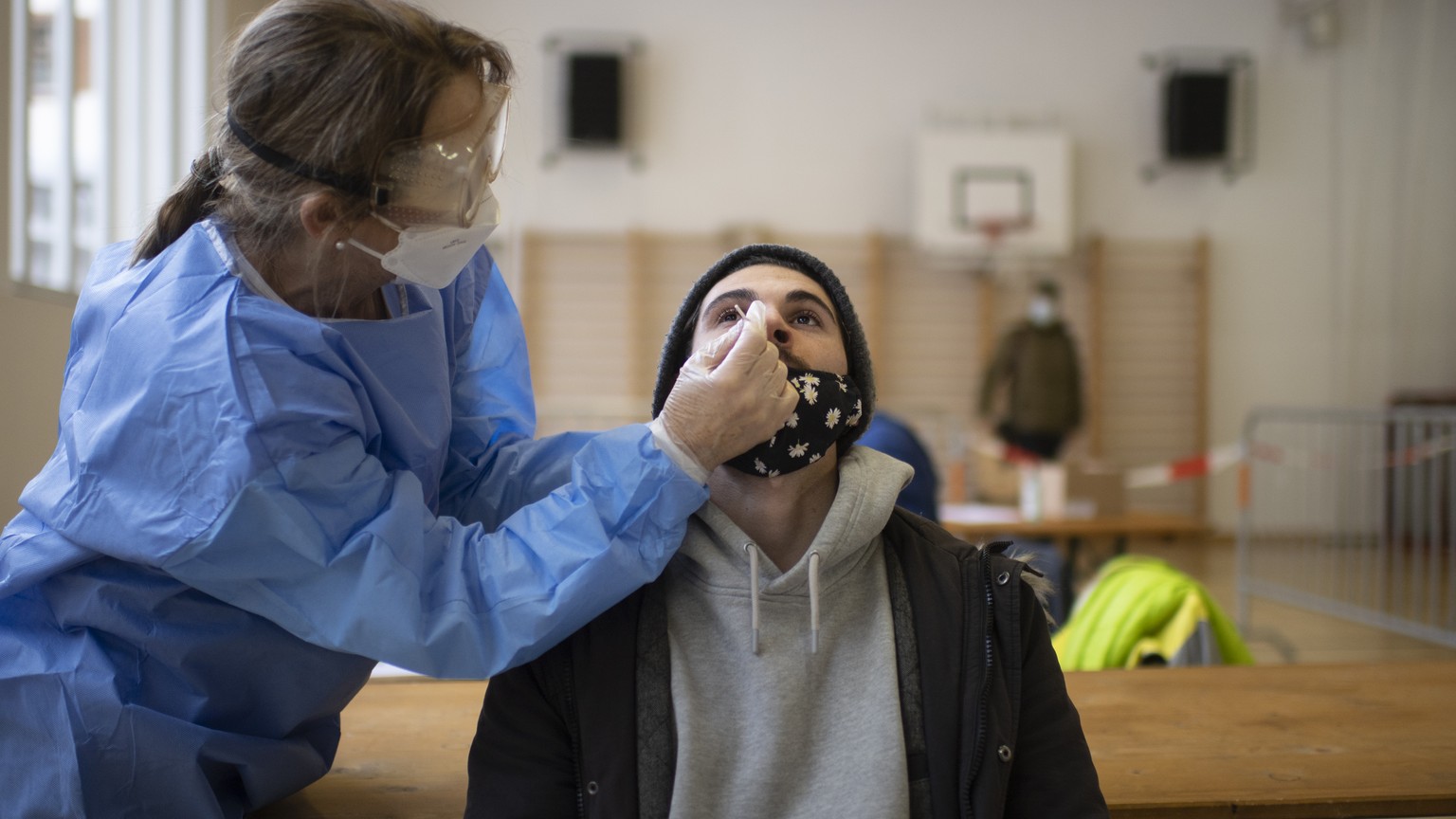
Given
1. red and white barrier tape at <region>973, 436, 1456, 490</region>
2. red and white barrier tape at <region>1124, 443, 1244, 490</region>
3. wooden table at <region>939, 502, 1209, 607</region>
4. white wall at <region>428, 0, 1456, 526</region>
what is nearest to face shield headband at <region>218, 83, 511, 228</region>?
wooden table at <region>939, 502, 1209, 607</region>

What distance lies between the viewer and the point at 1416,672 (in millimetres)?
2174

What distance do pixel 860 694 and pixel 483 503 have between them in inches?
22.7

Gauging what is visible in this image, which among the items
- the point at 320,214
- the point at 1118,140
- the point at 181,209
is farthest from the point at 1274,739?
the point at 1118,140

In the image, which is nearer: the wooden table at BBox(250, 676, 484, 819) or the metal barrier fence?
the wooden table at BBox(250, 676, 484, 819)

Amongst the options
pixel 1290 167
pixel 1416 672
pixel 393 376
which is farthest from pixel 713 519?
pixel 1290 167

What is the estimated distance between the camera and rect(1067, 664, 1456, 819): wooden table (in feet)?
4.91

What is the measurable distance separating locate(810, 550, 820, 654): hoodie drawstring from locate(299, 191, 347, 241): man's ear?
684mm

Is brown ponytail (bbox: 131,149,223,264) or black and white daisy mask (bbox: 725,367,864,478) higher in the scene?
brown ponytail (bbox: 131,149,223,264)

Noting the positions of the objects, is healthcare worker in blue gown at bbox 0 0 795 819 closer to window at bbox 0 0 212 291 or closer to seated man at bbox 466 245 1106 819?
seated man at bbox 466 245 1106 819

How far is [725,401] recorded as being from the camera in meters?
1.24

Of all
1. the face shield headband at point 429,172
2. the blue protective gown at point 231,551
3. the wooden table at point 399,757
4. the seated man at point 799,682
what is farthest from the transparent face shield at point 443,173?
the wooden table at point 399,757

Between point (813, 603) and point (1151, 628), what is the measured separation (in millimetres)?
1359

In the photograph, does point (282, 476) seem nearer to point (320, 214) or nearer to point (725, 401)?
point (320, 214)

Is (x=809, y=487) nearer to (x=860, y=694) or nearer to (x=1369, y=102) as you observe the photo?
(x=860, y=694)
